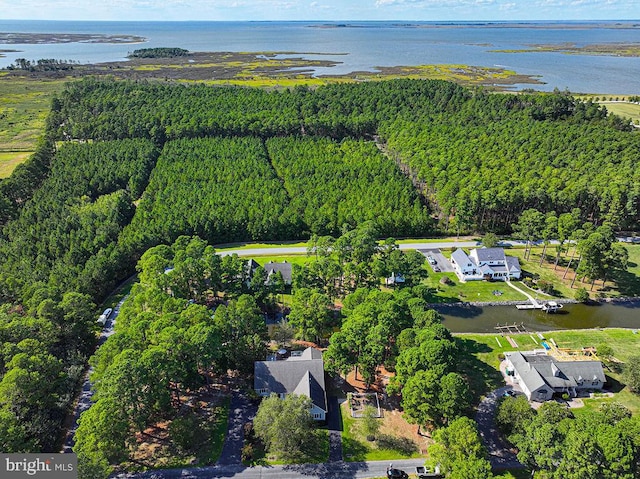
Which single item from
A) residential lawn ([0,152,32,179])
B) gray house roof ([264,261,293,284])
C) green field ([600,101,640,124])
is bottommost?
gray house roof ([264,261,293,284])

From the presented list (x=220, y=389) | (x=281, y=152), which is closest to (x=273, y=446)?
(x=220, y=389)

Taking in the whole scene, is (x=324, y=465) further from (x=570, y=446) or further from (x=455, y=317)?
(x=455, y=317)

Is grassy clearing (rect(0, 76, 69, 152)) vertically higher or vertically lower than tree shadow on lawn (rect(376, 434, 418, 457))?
higher

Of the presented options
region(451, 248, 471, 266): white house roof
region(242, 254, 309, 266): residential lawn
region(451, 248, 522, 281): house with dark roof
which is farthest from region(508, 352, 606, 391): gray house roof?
region(242, 254, 309, 266): residential lawn

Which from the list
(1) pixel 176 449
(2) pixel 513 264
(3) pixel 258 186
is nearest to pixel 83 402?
(1) pixel 176 449

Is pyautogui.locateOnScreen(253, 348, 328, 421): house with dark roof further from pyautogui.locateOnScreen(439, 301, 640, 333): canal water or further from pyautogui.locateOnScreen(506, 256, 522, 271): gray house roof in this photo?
pyautogui.locateOnScreen(506, 256, 522, 271): gray house roof

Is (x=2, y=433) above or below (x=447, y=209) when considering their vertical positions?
below

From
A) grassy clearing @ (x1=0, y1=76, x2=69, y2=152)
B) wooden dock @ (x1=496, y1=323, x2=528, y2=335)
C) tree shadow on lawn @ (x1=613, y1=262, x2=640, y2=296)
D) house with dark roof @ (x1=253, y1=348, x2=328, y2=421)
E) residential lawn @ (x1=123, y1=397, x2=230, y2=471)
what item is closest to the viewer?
residential lawn @ (x1=123, y1=397, x2=230, y2=471)
